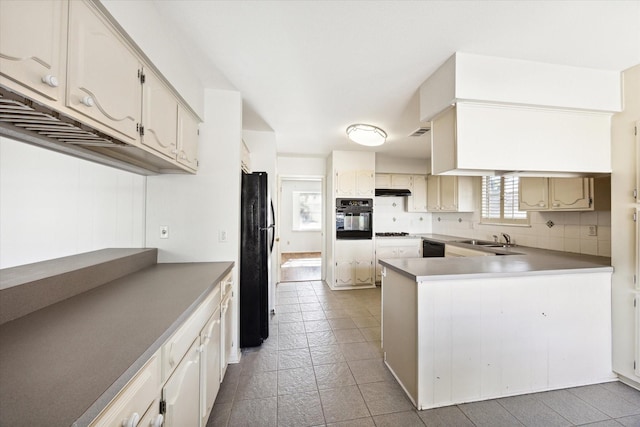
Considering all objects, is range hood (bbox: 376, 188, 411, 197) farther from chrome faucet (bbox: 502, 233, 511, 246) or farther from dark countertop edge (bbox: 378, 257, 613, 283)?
dark countertop edge (bbox: 378, 257, 613, 283)

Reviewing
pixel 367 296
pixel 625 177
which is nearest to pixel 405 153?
pixel 367 296

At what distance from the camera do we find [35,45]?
0.77 metres

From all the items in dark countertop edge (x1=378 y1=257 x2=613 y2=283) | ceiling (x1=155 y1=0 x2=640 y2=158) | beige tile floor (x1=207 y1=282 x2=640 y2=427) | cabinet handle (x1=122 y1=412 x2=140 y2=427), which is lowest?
beige tile floor (x1=207 y1=282 x2=640 y2=427)

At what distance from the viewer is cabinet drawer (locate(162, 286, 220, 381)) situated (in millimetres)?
990

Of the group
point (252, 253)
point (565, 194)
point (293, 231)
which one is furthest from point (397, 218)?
point (293, 231)

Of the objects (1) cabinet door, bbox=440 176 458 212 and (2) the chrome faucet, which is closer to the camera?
(2) the chrome faucet

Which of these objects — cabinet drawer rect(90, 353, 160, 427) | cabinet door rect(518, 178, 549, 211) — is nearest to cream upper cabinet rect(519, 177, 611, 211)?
cabinet door rect(518, 178, 549, 211)

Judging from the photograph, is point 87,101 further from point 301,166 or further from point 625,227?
point 301,166

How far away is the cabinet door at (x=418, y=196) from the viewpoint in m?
4.98

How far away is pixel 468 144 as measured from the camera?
177 cm

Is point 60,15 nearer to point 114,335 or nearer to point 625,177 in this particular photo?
point 114,335

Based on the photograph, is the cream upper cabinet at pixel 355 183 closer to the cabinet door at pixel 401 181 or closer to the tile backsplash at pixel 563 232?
the cabinet door at pixel 401 181

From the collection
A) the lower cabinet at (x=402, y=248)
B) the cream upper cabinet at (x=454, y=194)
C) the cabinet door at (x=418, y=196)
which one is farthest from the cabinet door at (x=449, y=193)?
the lower cabinet at (x=402, y=248)

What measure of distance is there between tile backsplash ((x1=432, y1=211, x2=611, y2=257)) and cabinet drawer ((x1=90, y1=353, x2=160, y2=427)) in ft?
11.9
